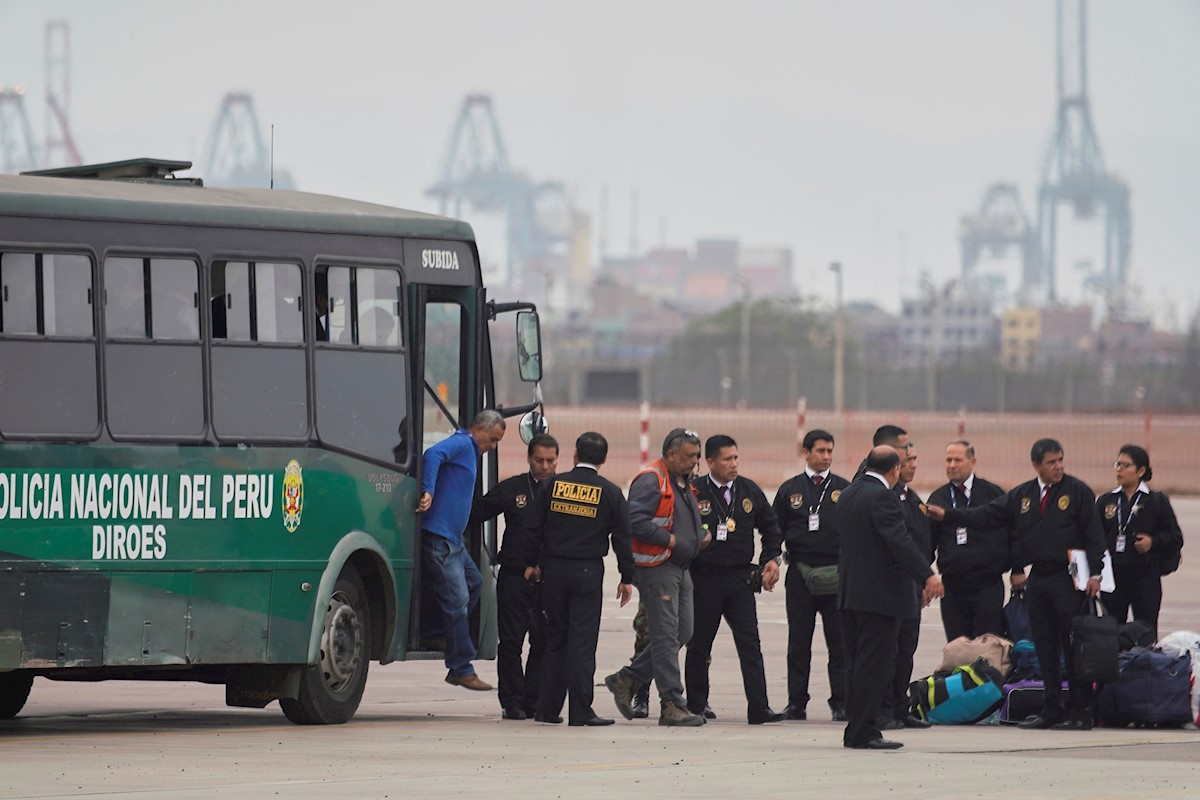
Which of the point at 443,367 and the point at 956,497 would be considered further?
Answer: the point at 956,497

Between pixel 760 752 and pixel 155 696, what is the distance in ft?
16.9

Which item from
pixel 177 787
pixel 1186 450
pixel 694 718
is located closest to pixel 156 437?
pixel 177 787

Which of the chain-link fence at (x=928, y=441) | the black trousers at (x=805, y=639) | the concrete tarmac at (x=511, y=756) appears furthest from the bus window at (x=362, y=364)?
the chain-link fence at (x=928, y=441)

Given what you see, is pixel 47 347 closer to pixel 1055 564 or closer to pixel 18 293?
pixel 18 293

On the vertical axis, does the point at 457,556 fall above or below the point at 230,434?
below

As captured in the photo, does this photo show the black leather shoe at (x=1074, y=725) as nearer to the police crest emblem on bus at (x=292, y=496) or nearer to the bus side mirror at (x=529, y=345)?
the bus side mirror at (x=529, y=345)

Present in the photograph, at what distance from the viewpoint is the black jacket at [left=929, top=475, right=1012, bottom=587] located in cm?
1316

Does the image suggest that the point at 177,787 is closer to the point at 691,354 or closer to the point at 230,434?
the point at 230,434

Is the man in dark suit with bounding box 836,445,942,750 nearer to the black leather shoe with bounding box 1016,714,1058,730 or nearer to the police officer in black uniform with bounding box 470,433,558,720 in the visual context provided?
the black leather shoe with bounding box 1016,714,1058,730

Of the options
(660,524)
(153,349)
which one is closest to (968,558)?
(660,524)

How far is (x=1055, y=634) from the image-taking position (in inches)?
495

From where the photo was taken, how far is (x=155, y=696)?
1430 centimetres

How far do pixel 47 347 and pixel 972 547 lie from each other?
5752 millimetres

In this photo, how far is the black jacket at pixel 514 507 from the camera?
1243 cm
